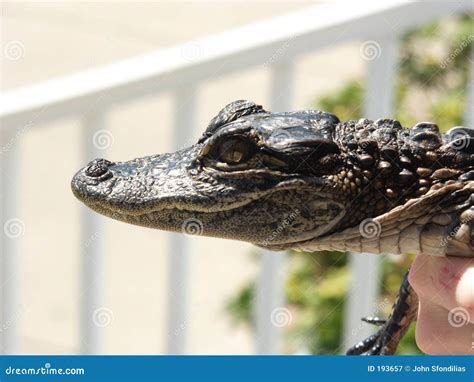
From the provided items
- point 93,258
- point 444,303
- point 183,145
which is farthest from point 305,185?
point 93,258

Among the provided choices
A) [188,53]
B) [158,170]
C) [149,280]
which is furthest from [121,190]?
[149,280]

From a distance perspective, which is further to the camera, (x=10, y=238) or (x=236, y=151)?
(x=10, y=238)

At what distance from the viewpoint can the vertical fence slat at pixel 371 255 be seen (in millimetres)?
2320

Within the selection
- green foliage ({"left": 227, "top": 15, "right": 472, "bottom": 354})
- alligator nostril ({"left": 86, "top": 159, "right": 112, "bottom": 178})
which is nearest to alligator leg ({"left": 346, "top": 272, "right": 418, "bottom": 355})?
alligator nostril ({"left": 86, "top": 159, "right": 112, "bottom": 178})

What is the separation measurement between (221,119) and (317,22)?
132 cm

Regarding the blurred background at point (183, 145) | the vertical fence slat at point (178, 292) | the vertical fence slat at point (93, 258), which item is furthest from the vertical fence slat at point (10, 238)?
the vertical fence slat at point (178, 292)

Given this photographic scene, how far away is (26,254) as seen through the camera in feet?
12.6

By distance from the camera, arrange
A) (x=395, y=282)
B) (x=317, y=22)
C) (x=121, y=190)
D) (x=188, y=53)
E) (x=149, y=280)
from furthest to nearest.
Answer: (x=149, y=280), (x=395, y=282), (x=317, y=22), (x=188, y=53), (x=121, y=190)

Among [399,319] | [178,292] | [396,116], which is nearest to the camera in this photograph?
[399,319]

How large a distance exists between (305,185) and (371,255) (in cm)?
143

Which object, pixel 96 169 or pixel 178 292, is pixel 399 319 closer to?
pixel 96 169

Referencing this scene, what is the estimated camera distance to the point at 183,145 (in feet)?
7.04

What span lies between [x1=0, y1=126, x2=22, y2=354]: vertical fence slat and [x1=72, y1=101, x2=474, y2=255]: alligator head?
1130mm
